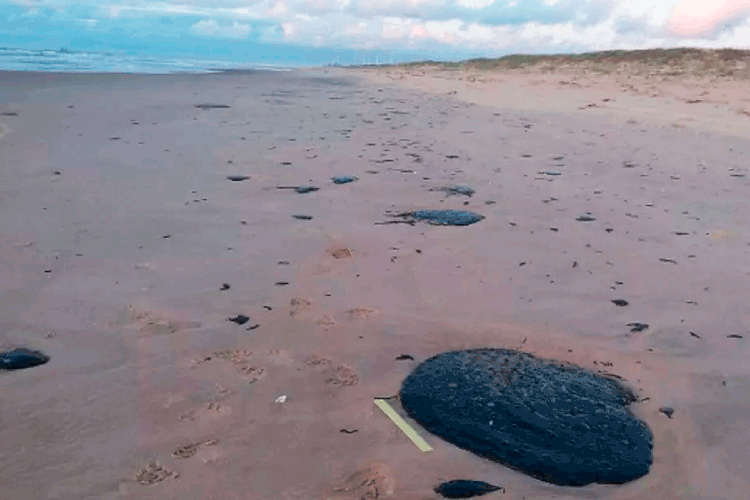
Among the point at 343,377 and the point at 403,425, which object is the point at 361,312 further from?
the point at 403,425

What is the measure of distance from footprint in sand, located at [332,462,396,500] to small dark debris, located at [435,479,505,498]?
16 centimetres

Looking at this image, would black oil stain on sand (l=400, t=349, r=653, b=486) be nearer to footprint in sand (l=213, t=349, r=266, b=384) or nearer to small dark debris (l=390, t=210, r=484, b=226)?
footprint in sand (l=213, t=349, r=266, b=384)

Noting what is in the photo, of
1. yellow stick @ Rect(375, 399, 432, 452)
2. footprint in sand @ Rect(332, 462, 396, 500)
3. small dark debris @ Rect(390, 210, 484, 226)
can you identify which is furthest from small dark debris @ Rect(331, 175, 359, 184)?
footprint in sand @ Rect(332, 462, 396, 500)

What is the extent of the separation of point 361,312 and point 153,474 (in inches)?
58.2

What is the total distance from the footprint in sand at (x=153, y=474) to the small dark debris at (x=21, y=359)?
924 millimetres

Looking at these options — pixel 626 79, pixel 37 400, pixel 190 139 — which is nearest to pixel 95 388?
pixel 37 400

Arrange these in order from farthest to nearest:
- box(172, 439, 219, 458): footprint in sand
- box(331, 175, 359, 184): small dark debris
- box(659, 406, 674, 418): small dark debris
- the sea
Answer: the sea < box(331, 175, 359, 184): small dark debris < box(659, 406, 674, 418): small dark debris < box(172, 439, 219, 458): footprint in sand

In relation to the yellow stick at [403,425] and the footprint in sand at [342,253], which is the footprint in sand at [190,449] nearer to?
the yellow stick at [403,425]

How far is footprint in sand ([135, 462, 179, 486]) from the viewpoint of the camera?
2074mm

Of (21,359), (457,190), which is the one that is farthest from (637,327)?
(21,359)

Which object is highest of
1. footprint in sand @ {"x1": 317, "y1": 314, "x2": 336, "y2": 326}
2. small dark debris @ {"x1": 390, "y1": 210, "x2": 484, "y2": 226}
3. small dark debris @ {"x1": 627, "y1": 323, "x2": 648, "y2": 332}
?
small dark debris @ {"x1": 390, "y1": 210, "x2": 484, "y2": 226}

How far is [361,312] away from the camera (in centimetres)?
339

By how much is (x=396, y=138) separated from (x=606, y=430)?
20.8 ft

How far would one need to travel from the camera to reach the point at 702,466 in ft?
7.52
